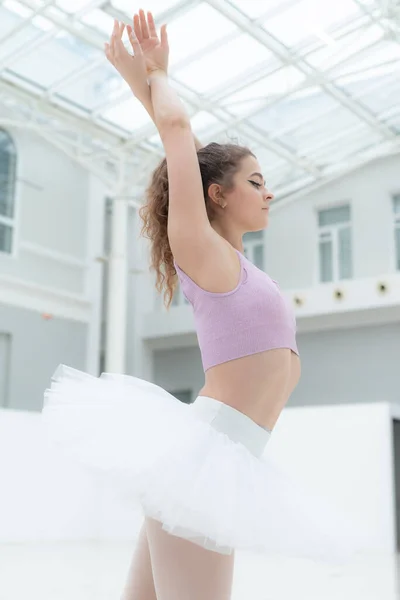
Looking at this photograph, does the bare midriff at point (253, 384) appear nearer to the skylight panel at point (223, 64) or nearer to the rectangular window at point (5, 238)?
the skylight panel at point (223, 64)

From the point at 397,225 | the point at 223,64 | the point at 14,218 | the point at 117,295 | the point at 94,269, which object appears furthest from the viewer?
the point at 94,269

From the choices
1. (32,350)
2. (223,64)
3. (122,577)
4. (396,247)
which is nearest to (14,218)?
(32,350)

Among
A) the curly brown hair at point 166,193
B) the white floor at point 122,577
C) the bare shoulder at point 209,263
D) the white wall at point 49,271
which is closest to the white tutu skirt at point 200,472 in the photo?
the bare shoulder at point 209,263

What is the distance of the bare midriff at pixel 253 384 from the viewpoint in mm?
1484

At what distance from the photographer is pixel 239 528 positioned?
1332 millimetres

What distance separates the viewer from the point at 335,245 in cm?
1716

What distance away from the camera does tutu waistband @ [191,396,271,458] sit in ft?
4.85

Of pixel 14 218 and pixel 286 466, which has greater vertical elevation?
pixel 14 218

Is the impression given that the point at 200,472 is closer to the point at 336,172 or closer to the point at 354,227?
the point at 354,227

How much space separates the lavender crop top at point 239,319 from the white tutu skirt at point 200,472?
0.34 feet

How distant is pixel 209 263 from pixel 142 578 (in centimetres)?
63

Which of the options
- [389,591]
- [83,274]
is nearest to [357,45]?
[83,274]

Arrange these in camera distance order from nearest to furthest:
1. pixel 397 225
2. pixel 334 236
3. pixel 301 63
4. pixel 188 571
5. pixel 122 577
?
pixel 188 571 → pixel 122 577 → pixel 301 63 → pixel 397 225 → pixel 334 236

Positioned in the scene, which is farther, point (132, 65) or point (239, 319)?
point (132, 65)
